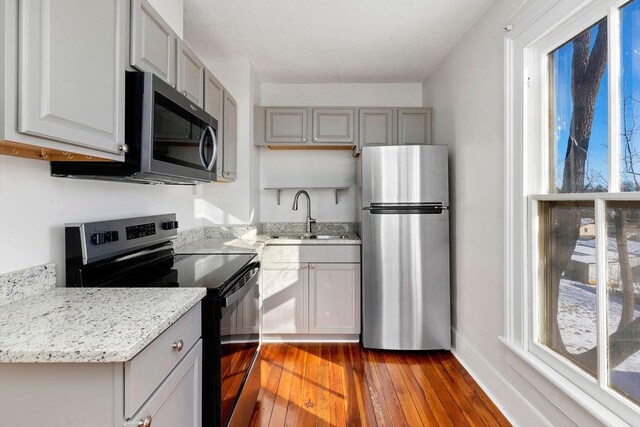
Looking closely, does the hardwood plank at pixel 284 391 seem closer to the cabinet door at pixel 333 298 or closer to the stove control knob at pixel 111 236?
the cabinet door at pixel 333 298

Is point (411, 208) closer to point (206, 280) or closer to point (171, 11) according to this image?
point (206, 280)

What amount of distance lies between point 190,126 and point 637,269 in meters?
1.97

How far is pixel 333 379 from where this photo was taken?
2.37 m

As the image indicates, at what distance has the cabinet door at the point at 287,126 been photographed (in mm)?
3307

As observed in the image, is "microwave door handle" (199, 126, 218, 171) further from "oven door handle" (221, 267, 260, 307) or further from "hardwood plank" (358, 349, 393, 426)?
"hardwood plank" (358, 349, 393, 426)

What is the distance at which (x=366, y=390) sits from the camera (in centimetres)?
224

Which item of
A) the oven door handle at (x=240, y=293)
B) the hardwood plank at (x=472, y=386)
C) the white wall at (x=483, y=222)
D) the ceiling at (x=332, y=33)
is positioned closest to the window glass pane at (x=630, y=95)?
the white wall at (x=483, y=222)

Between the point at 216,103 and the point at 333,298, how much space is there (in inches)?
71.9

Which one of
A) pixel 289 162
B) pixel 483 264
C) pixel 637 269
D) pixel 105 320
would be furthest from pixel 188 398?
pixel 289 162

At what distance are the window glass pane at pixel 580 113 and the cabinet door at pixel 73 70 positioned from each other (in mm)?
1925

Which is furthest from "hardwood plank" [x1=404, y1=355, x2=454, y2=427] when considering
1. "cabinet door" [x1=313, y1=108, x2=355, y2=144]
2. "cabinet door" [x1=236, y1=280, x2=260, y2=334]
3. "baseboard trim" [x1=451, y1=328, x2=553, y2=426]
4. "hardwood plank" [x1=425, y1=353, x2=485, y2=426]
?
"cabinet door" [x1=313, y1=108, x2=355, y2=144]

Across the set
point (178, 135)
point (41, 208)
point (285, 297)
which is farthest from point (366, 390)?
point (41, 208)

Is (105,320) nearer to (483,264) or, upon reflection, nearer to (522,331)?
(522,331)

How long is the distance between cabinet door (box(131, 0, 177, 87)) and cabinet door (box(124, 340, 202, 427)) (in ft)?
3.78
